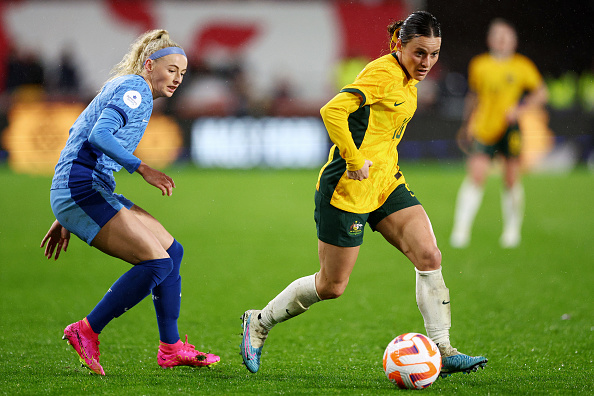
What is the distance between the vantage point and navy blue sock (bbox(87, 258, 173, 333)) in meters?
3.78

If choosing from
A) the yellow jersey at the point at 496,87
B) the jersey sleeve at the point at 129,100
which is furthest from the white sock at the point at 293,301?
the yellow jersey at the point at 496,87

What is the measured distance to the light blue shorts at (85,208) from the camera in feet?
12.2

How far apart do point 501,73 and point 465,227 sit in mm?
2213

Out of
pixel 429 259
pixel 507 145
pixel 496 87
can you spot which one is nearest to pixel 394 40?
pixel 429 259

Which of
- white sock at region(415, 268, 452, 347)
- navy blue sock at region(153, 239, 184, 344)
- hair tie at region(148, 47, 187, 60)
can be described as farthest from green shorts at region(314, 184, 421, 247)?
hair tie at region(148, 47, 187, 60)

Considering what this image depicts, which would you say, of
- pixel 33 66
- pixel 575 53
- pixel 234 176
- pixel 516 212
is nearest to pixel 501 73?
pixel 516 212

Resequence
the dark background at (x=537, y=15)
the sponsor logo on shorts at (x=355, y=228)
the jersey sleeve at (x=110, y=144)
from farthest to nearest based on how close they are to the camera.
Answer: the dark background at (x=537, y=15)
the sponsor logo on shorts at (x=355, y=228)
the jersey sleeve at (x=110, y=144)

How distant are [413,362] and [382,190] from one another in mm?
934

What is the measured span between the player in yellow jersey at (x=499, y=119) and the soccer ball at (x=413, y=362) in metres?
5.43

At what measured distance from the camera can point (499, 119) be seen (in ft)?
30.8

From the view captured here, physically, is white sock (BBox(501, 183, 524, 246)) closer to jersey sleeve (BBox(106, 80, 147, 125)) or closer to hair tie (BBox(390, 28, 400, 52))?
hair tie (BBox(390, 28, 400, 52))

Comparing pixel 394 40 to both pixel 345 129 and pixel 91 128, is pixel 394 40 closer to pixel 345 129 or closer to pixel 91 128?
pixel 345 129

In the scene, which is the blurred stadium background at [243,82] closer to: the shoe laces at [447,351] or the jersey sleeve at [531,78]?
the jersey sleeve at [531,78]

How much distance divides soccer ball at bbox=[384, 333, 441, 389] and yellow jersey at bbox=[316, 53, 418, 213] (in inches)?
29.0
